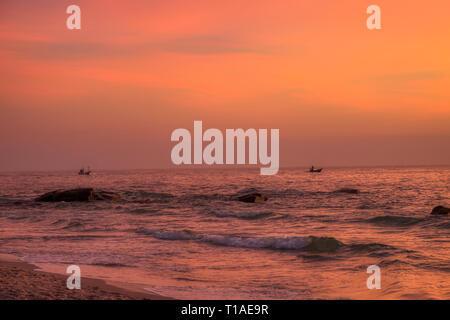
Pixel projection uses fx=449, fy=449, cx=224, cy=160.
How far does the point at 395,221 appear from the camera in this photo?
2630 cm

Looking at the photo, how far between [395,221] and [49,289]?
21.5 metres

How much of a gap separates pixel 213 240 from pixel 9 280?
32.8ft

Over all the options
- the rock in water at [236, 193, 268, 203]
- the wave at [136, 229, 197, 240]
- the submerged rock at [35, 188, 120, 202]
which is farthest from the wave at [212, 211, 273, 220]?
the submerged rock at [35, 188, 120, 202]

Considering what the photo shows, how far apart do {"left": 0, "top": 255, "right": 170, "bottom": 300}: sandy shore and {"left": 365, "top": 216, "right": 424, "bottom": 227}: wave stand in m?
19.1

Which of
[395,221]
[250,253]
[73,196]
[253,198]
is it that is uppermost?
[250,253]

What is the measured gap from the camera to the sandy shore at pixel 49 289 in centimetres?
910

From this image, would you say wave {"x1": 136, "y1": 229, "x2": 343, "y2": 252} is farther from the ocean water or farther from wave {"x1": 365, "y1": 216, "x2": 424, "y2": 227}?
wave {"x1": 365, "y1": 216, "x2": 424, "y2": 227}

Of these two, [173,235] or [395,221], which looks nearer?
[173,235]

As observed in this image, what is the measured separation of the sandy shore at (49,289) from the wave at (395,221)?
19126 mm

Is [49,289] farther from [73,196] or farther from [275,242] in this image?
[73,196]

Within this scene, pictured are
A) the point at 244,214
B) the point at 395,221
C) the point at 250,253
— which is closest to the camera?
the point at 250,253

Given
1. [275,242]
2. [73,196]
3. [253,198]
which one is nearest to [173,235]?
[275,242]

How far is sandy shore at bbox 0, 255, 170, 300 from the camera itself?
29.9 ft
